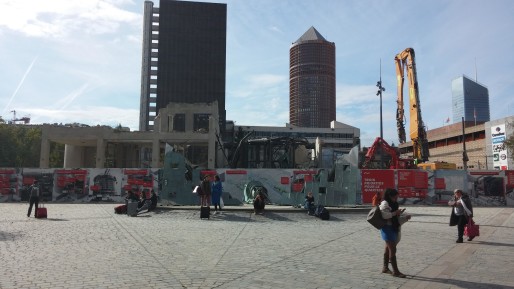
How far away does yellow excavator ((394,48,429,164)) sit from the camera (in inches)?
1492

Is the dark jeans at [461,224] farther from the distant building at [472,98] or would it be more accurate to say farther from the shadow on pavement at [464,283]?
the distant building at [472,98]

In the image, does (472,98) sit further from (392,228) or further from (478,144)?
(392,228)

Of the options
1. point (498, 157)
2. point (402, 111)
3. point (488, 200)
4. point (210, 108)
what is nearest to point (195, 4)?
point (210, 108)

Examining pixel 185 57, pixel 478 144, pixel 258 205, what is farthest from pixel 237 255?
pixel 185 57

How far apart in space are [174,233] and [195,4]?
398 ft

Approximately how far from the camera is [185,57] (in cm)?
12238

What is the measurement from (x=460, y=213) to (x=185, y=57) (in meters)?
116

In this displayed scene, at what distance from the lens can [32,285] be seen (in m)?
6.41

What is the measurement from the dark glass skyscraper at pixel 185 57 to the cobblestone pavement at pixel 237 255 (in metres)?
108

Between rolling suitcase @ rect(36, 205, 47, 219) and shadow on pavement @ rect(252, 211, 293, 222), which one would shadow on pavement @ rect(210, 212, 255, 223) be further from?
rolling suitcase @ rect(36, 205, 47, 219)

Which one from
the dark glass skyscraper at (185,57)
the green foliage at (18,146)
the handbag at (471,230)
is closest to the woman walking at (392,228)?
the handbag at (471,230)

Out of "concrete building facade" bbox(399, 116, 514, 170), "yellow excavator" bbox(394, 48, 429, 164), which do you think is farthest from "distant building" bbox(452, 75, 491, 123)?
"yellow excavator" bbox(394, 48, 429, 164)

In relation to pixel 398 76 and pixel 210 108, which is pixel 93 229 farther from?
pixel 210 108

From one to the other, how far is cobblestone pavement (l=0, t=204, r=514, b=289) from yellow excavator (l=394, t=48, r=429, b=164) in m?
23.0
